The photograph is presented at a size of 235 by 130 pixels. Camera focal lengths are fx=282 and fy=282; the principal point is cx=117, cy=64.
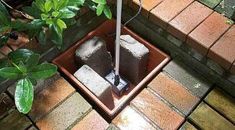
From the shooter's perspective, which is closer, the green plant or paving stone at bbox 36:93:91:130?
the green plant

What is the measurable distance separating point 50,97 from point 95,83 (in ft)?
0.67

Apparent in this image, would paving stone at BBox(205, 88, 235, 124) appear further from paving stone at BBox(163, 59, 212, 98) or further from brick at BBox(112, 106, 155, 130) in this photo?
brick at BBox(112, 106, 155, 130)

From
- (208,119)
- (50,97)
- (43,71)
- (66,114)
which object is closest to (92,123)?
(66,114)

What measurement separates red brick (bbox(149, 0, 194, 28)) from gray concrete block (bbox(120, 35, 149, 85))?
0.15 metres

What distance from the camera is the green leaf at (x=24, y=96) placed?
2.85 feet

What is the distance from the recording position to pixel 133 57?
1404mm

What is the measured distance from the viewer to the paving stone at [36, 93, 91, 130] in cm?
114

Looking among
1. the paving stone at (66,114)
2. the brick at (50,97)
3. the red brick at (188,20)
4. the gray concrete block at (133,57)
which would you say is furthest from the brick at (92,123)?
the red brick at (188,20)

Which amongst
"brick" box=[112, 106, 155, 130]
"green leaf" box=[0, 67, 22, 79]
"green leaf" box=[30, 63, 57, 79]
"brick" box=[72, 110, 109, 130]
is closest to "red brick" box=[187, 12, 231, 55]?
"brick" box=[112, 106, 155, 130]

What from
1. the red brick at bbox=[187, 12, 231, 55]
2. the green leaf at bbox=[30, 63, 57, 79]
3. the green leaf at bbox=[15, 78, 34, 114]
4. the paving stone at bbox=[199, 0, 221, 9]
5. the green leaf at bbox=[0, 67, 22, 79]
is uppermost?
the green leaf at bbox=[0, 67, 22, 79]

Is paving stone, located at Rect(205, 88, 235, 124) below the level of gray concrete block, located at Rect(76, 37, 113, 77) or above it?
below

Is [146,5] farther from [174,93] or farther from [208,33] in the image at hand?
[174,93]

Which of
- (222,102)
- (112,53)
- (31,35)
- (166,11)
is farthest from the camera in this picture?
(112,53)

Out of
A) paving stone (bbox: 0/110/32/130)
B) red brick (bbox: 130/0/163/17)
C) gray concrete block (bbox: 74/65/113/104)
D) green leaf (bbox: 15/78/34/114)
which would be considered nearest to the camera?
green leaf (bbox: 15/78/34/114)
